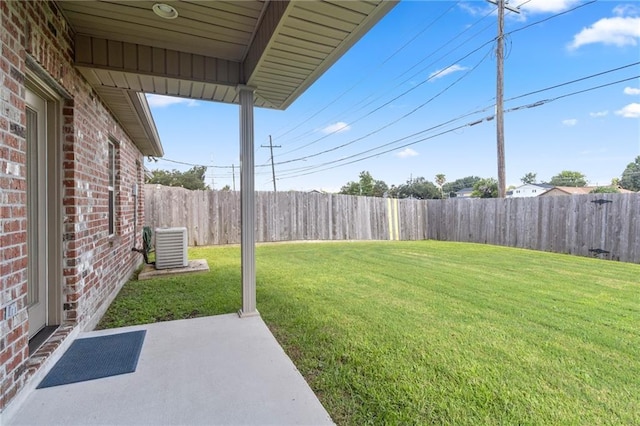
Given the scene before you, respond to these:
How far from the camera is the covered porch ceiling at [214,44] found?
7.34ft

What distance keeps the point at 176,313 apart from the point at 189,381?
1677 millimetres

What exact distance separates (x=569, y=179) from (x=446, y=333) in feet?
166

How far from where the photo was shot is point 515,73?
11211mm

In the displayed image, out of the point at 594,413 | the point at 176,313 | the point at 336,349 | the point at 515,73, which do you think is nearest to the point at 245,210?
the point at 176,313

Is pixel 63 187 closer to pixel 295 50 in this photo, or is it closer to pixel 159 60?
pixel 159 60

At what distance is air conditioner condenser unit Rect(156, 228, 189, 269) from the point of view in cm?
563

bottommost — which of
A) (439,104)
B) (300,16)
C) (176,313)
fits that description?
(176,313)

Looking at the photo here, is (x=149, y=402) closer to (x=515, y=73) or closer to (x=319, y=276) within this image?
(x=319, y=276)

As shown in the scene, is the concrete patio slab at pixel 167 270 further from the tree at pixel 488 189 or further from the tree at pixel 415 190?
the tree at pixel 415 190

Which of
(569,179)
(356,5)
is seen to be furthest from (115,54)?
(569,179)

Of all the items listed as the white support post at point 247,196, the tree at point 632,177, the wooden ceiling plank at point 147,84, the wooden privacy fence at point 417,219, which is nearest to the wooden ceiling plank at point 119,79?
the wooden ceiling plank at point 147,84

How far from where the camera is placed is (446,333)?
2.99 m

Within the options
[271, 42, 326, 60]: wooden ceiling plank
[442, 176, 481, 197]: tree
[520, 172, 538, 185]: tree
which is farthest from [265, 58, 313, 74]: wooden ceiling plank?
[442, 176, 481, 197]: tree

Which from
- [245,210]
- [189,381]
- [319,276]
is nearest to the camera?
[189,381]
